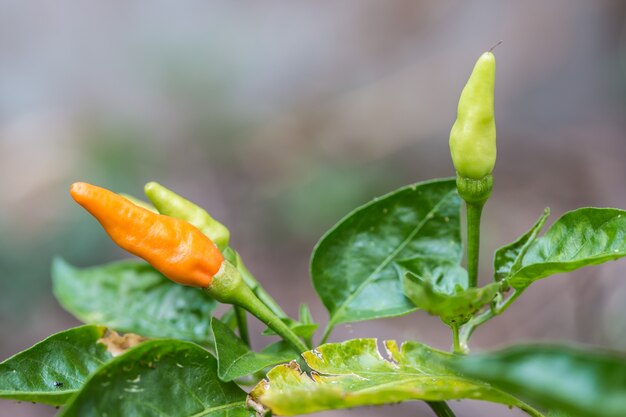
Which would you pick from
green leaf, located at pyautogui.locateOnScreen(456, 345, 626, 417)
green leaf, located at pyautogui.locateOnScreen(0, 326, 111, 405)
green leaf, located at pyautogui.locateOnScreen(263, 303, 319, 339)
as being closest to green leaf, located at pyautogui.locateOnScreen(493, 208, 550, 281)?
green leaf, located at pyautogui.locateOnScreen(263, 303, 319, 339)

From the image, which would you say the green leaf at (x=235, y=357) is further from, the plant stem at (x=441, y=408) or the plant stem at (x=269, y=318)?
the plant stem at (x=441, y=408)

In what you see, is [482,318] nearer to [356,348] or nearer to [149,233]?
[356,348]

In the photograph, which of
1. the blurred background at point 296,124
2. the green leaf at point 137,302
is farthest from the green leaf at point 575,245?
the blurred background at point 296,124

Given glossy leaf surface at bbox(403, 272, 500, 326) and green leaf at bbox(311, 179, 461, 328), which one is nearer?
glossy leaf surface at bbox(403, 272, 500, 326)

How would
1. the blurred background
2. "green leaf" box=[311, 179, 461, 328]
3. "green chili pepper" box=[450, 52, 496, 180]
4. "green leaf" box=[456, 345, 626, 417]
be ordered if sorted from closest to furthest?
"green leaf" box=[456, 345, 626, 417]
"green chili pepper" box=[450, 52, 496, 180]
"green leaf" box=[311, 179, 461, 328]
the blurred background

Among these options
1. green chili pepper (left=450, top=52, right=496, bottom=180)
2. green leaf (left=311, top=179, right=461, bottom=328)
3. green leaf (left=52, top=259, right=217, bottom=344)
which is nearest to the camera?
green chili pepper (left=450, top=52, right=496, bottom=180)

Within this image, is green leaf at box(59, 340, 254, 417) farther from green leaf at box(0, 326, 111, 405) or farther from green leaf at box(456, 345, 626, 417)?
green leaf at box(456, 345, 626, 417)

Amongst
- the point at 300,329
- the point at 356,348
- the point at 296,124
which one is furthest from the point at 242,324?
the point at 296,124
